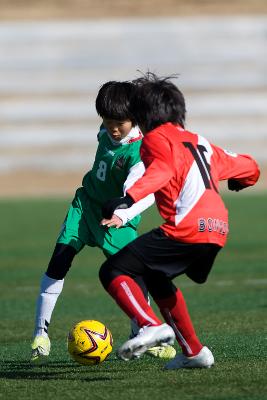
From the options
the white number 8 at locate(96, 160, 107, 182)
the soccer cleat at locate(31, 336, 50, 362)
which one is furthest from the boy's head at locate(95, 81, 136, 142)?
the soccer cleat at locate(31, 336, 50, 362)

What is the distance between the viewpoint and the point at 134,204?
253 inches

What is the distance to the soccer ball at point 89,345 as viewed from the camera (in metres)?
7.38

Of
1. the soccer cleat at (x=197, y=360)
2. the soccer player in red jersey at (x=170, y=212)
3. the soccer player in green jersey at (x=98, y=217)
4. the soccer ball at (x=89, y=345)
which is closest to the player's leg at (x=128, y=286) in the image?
the soccer player in red jersey at (x=170, y=212)

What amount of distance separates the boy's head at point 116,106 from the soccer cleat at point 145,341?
1.83 metres

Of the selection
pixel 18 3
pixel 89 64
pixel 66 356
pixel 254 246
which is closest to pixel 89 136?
pixel 89 64

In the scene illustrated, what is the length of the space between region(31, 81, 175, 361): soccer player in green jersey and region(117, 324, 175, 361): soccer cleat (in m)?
1.64

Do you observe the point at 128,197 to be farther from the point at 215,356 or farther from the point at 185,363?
the point at 215,356

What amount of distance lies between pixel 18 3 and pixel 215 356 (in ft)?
150

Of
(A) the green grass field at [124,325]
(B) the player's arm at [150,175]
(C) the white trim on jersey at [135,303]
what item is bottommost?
(A) the green grass field at [124,325]

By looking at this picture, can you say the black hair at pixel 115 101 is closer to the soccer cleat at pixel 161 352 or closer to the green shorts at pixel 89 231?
the green shorts at pixel 89 231

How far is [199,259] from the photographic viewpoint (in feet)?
21.0

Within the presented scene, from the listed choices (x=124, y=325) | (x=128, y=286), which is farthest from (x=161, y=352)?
(x=124, y=325)

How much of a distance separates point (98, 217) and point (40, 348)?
1.03 metres

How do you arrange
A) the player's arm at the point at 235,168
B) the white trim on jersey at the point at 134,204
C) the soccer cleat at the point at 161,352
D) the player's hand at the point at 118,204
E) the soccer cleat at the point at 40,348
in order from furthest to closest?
the soccer cleat at the point at 40,348 < the soccer cleat at the point at 161,352 < the player's arm at the point at 235,168 < the white trim on jersey at the point at 134,204 < the player's hand at the point at 118,204
